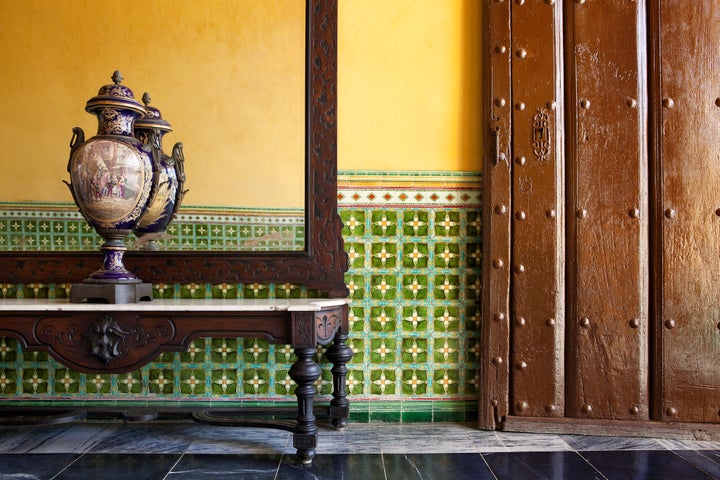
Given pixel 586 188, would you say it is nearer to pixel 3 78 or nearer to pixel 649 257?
pixel 649 257

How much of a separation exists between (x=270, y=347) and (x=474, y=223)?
3.83 ft

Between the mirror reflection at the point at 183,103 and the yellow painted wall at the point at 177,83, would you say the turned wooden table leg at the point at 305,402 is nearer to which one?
the mirror reflection at the point at 183,103

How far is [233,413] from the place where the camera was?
2695 mm

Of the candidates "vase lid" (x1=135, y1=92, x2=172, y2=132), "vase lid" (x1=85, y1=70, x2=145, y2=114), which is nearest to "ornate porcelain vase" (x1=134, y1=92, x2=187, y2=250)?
"vase lid" (x1=135, y1=92, x2=172, y2=132)

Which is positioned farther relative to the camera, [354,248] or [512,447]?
[354,248]

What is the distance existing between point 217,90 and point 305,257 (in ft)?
2.99

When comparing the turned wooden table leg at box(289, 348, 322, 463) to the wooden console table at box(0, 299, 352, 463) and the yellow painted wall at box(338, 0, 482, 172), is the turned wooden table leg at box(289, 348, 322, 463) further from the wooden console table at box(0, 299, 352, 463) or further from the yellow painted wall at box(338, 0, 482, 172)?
the yellow painted wall at box(338, 0, 482, 172)

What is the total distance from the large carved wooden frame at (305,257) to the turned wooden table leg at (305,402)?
0.54m

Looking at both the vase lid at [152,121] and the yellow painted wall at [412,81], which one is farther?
the yellow painted wall at [412,81]

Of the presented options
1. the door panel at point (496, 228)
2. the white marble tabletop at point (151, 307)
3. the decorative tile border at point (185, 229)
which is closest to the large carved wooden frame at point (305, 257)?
the decorative tile border at point (185, 229)

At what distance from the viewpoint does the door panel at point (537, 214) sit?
2617mm

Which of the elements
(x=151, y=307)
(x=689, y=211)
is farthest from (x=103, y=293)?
(x=689, y=211)

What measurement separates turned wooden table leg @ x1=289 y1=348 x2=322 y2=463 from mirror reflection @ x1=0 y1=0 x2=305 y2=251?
0.68 m

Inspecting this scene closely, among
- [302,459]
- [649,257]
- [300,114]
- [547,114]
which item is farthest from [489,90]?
[302,459]
